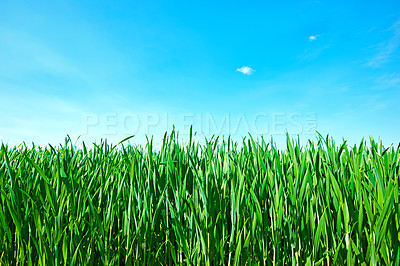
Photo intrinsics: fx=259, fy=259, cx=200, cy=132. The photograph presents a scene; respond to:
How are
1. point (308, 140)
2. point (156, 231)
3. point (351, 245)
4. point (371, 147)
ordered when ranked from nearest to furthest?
point (351, 245)
point (156, 231)
point (308, 140)
point (371, 147)

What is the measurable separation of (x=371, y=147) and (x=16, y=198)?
91.8 inches

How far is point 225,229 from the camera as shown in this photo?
130 centimetres

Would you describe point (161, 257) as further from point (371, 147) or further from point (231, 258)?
point (371, 147)

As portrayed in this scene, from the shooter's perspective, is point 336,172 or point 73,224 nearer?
point 73,224

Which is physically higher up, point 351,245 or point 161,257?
point 351,245

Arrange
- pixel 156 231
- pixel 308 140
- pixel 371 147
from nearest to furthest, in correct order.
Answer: pixel 156 231 → pixel 308 140 → pixel 371 147

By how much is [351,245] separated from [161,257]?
0.95 metres

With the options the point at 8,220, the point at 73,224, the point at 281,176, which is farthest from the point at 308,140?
the point at 8,220

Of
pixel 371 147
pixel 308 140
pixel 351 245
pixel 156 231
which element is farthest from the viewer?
pixel 371 147

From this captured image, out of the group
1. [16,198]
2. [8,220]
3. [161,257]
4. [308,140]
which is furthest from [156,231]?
[308,140]

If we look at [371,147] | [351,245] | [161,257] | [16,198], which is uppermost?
[371,147]

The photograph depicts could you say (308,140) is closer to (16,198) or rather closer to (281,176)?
(281,176)

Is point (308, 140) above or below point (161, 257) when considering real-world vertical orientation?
above

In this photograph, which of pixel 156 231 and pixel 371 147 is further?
pixel 371 147
